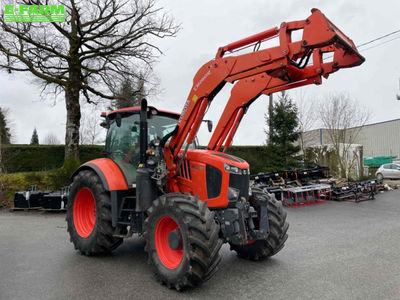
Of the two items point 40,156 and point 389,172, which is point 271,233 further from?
point 389,172

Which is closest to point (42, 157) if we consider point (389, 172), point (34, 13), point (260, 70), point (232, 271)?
point (34, 13)

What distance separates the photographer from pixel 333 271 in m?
4.57

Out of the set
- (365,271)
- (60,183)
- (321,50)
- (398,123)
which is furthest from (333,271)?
(398,123)

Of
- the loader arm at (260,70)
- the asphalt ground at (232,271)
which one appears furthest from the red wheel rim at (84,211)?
the loader arm at (260,70)

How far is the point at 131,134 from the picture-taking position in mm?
5516

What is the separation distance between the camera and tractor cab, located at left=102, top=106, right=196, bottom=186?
17.3 feet

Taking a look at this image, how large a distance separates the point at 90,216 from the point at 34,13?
1320cm

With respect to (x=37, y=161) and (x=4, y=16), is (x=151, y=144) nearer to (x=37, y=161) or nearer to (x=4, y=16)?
(x=4, y=16)

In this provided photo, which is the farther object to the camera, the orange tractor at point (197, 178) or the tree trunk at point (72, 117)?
the tree trunk at point (72, 117)

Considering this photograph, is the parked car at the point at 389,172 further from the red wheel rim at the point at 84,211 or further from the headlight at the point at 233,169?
the red wheel rim at the point at 84,211

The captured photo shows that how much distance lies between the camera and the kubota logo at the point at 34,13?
14.8 m

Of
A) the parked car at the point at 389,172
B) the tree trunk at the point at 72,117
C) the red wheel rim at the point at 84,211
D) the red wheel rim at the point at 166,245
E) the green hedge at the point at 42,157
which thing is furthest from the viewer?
the parked car at the point at 389,172

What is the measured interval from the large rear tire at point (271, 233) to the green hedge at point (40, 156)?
51.1ft

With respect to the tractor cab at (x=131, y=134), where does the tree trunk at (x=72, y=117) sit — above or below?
above
